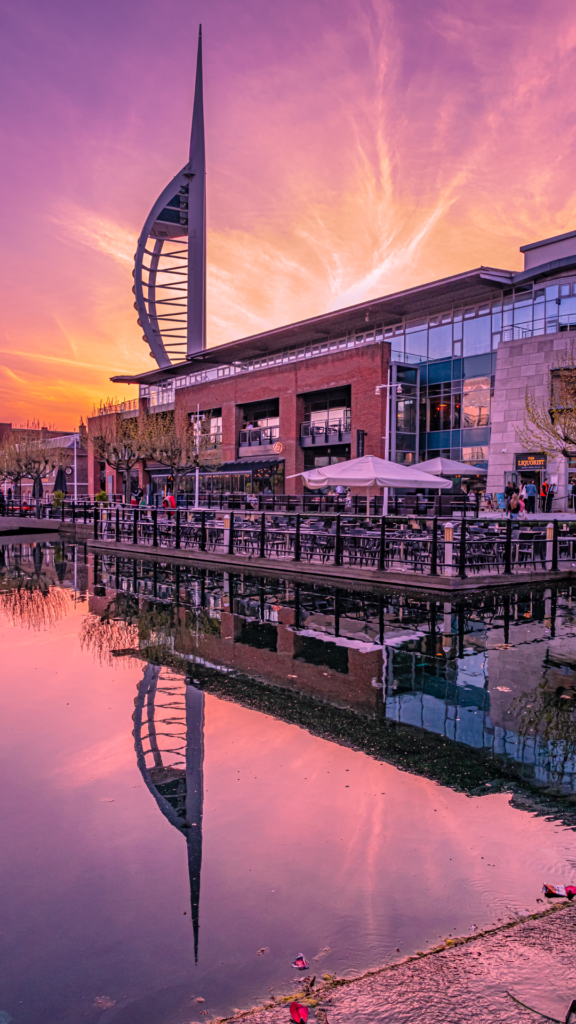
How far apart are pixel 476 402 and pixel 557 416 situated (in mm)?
15415

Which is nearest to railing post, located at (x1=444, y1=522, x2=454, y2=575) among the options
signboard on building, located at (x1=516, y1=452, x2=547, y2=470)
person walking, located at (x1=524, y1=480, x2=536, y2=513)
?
person walking, located at (x1=524, y1=480, x2=536, y2=513)

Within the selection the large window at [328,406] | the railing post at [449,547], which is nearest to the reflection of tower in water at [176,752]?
the railing post at [449,547]

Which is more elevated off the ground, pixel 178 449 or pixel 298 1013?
pixel 178 449

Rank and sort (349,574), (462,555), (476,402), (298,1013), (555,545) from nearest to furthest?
(298,1013), (462,555), (349,574), (555,545), (476,402)

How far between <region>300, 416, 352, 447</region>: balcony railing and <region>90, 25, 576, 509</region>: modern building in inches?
3.9

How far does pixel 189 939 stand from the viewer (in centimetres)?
305

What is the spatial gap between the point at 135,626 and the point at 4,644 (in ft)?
6.35

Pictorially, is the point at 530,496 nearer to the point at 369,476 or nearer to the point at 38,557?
the point at 369,476

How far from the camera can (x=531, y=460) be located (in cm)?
3334

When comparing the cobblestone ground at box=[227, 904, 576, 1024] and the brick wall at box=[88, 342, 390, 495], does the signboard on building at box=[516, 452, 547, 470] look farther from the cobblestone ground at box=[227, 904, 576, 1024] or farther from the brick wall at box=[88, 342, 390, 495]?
the cobblestone ground at box=[227, 904, 576, 1024]

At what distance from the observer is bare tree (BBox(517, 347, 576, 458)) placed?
22.3 metres

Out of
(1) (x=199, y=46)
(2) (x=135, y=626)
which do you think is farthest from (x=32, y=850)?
(1) (x=199, y=46)

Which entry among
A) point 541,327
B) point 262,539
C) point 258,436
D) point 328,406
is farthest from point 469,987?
point 258,436

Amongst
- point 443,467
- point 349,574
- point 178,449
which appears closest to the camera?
point 349,574
